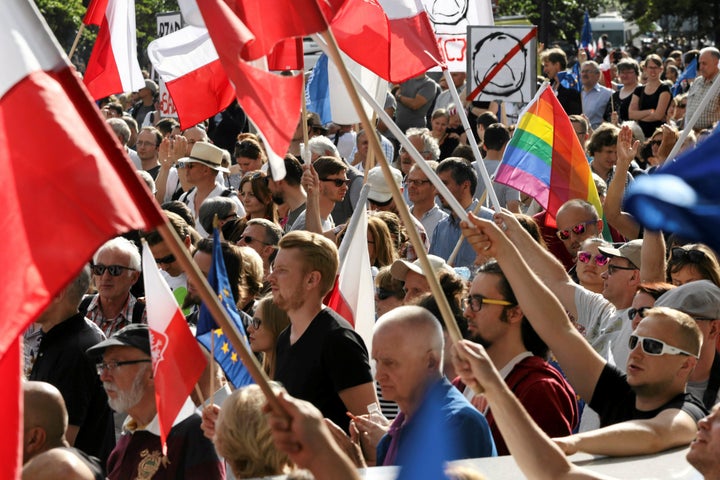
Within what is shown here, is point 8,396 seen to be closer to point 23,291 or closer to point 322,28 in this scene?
point 23,291

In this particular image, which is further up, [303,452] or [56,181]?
[56,181]

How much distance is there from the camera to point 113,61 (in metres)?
9.77

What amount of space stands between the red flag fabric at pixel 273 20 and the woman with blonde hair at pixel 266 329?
5.28 ft

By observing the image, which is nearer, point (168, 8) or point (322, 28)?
point (322, 28)

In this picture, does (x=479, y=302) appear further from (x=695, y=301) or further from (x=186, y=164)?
(x=186, y=164)

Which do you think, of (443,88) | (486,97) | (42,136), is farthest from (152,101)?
(42,136)

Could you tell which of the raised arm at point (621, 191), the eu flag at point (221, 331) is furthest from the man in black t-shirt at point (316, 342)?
the raised arm at point (621, 191)

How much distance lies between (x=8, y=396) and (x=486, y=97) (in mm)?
8192

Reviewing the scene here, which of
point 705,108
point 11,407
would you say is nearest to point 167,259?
point 11,407

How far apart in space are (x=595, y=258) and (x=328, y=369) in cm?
211

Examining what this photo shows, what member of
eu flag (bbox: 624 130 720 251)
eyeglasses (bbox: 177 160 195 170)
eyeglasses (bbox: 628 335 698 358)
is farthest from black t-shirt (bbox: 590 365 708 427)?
eyeglasses (bbox: 177 160 195 170)

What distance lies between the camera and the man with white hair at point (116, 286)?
716cm


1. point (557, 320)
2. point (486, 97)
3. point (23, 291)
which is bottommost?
point (486, 97)

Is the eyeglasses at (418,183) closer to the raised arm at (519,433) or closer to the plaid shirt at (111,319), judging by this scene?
the plaid shirt at (111,319)
